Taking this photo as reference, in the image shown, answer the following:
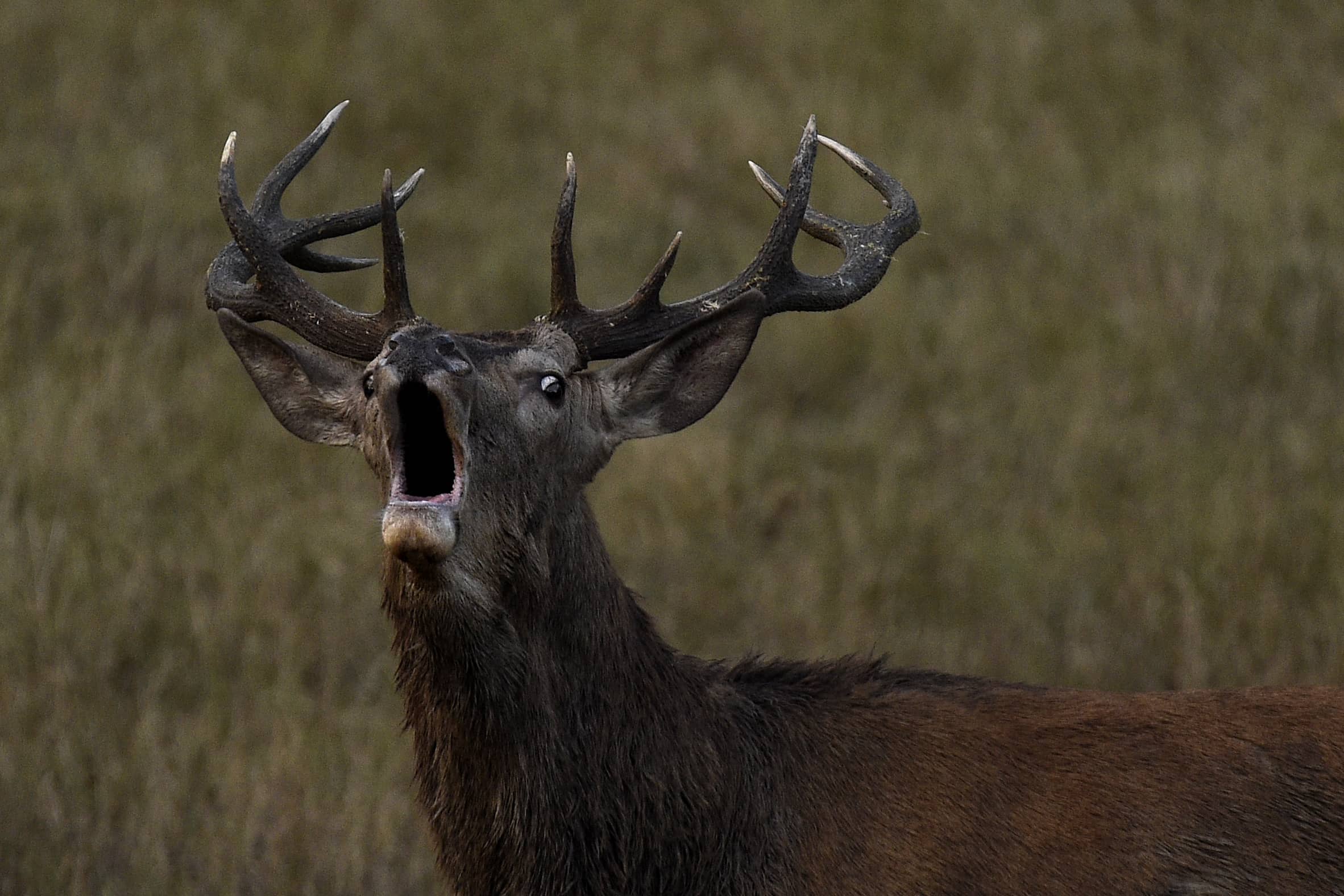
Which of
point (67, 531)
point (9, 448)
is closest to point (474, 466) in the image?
point (67, 531)

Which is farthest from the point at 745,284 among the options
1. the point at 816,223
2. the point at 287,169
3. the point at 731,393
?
the point at 731,393

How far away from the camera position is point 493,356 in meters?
4.11

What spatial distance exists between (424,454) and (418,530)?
0.36 m

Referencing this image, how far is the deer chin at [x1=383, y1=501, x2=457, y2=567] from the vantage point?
362 centimetres

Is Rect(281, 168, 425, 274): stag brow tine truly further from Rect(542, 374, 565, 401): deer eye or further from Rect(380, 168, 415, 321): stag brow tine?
Rect(542, 374, 565, 401): deer eye

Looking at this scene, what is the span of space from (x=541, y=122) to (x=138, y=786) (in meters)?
6.67

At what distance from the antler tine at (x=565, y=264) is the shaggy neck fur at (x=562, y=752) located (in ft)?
1.71

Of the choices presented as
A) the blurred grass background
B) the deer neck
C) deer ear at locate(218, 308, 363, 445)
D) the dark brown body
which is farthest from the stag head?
the blurred grass background

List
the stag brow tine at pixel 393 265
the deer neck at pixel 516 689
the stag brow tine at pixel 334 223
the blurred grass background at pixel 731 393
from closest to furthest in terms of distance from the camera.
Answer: the deer neck at pixel 516 689, the stag brow tine at pixel 393 265, the stag brow tine at pixel 334 223, the blurred grass background at pixel 731 393

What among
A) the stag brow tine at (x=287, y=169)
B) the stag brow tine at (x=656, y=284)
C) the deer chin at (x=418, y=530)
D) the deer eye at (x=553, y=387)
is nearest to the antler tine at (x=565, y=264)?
the stag brow tine at (x=656, y=284)

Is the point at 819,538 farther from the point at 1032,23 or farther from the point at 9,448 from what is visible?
the point at 1032,23

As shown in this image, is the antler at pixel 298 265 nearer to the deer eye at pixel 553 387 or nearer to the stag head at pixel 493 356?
the stag head at pixel 493 356

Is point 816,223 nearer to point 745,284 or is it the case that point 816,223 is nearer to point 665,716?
point 745,284

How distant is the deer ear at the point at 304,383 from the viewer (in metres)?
4.66
